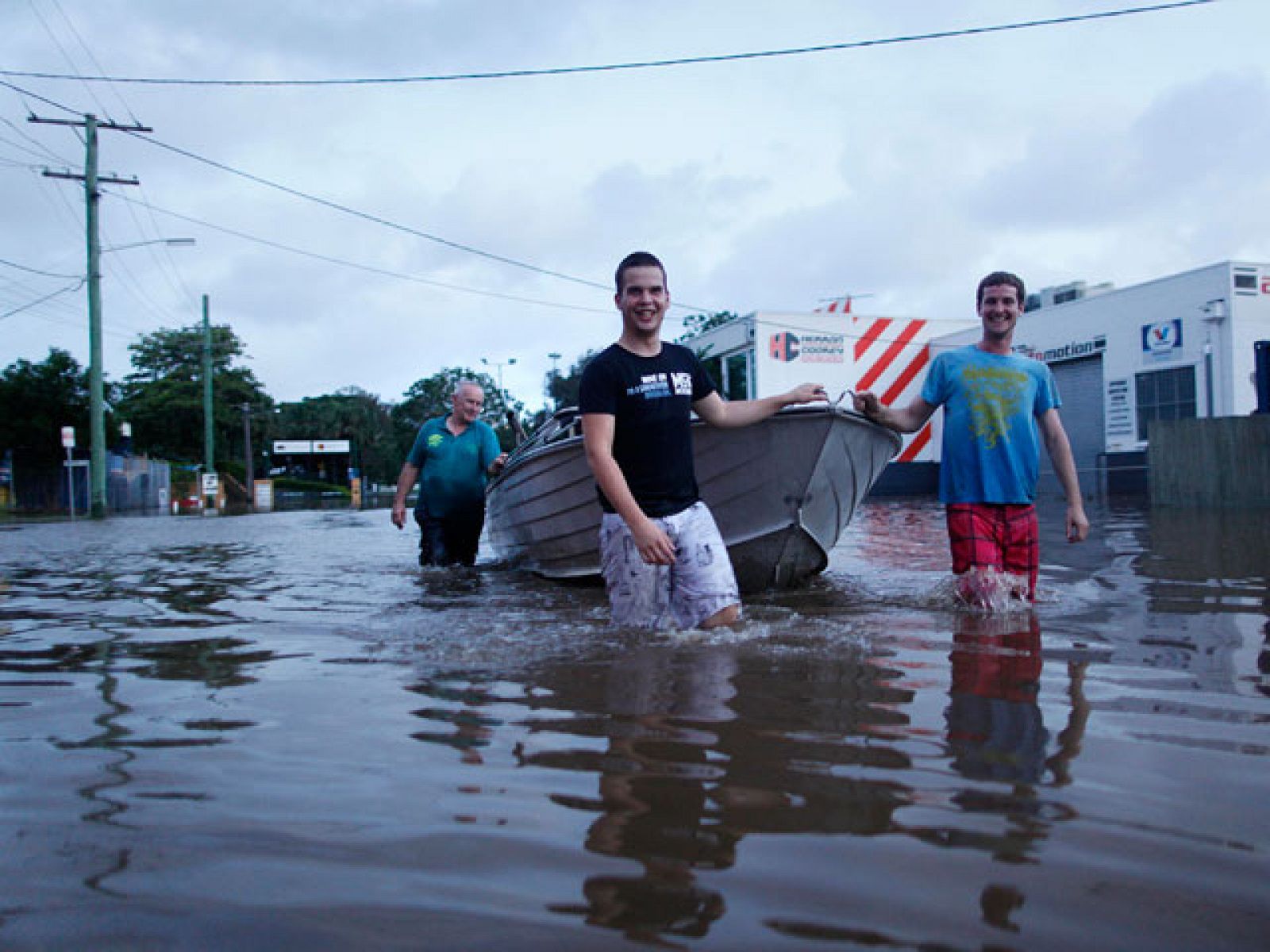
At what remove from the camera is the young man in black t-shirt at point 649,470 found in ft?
11.7

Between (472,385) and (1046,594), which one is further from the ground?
(472,385)

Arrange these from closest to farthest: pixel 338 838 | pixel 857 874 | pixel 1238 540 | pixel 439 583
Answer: pixel 857 874 → pixel 338 838 → pixel 439 583 → pixel 1238 540

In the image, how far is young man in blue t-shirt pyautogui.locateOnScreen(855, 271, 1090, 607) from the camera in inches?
174

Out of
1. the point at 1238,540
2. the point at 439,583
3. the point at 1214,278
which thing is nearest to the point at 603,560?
the point at 439,583

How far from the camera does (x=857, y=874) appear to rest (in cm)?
160

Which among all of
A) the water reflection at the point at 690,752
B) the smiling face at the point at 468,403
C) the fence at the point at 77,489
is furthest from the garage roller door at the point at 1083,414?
the fence at the point at 77,489

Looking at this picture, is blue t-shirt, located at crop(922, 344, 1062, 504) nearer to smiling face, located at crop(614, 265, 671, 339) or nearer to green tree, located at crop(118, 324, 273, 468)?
smiling face, located at crop(614, 265, 671, 339)

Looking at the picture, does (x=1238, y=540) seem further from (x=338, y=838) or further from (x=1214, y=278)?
(x=1214, y=278)

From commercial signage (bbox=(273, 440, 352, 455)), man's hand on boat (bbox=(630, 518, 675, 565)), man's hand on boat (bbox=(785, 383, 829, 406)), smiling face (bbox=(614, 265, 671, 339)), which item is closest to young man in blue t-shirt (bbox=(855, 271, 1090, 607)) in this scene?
man's hand on boat (bbox=(785, 383, 829, 406))

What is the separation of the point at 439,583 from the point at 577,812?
4.99 m

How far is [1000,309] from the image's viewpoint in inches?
175

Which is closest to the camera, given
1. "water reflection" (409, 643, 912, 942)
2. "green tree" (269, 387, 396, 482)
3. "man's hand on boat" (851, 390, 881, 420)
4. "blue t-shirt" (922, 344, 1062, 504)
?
"water reflection" (409, 643, 912, 942)

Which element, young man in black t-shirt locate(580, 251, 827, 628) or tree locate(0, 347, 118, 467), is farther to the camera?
tree locate(0, 347, 118, 467)

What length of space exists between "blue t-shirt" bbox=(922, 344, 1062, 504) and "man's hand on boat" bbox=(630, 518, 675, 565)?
1.57m
